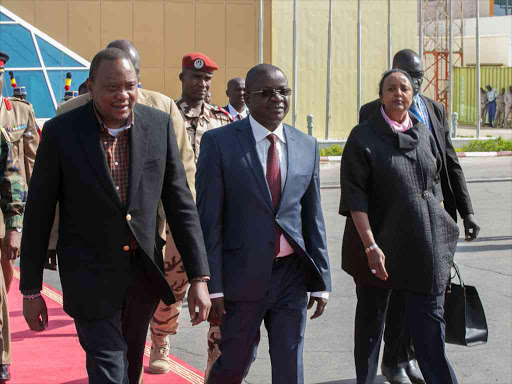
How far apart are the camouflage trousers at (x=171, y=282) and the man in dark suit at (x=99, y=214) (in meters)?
1.59

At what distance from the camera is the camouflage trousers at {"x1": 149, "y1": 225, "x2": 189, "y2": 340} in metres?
5.81

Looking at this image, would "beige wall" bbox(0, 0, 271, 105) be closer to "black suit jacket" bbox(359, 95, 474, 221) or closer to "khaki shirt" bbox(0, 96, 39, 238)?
"khaki shirt" bbox(0, 96, 39, 238)

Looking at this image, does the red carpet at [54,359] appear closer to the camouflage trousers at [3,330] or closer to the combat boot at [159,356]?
the combat boot at [159,356]

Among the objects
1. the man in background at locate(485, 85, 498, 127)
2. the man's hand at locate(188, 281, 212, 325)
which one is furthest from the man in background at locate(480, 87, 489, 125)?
the man's hand at locate(188, 281, 212, 325)

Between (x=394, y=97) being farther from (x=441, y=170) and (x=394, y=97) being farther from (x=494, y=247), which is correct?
(x=494, y=247)

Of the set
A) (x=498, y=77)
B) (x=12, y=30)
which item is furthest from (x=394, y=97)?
(x=498, y=77)

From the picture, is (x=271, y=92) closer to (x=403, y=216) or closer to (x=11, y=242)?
(x=403, y=216)

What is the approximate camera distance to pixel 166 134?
4238 mm

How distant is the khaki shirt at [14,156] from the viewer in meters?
5.80

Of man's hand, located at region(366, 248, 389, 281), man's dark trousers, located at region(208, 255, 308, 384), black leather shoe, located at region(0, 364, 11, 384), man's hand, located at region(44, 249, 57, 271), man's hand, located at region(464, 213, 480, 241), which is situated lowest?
black leather shoe, located at region(0, 364, 11, 384)

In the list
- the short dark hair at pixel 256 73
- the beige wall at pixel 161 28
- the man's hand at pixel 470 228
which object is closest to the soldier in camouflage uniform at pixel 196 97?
the man's hand at pixel 470 228

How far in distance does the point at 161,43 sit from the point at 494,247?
779 inches

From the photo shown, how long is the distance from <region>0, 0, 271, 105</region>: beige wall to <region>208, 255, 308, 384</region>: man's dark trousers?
25278mm

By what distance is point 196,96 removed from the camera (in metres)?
7.07
